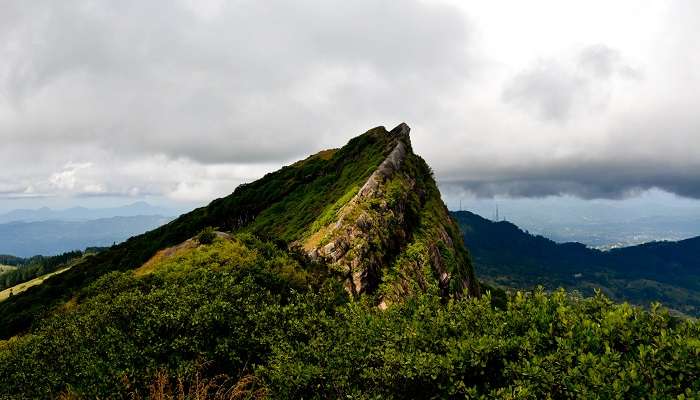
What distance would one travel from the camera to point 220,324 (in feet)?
74.2

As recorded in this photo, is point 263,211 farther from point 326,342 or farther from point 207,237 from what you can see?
point 326,342

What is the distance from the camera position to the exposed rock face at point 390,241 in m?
42.6

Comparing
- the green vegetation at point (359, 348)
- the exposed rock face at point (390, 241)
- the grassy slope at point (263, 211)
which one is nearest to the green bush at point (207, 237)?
the exposed rock face at point (390, 241)

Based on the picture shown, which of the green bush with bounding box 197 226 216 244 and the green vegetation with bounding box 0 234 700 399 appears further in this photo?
the green bush with bounding box 197 226 216 244

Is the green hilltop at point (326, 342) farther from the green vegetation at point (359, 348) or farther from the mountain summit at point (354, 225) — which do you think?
the mountain summit at point (354, 225)

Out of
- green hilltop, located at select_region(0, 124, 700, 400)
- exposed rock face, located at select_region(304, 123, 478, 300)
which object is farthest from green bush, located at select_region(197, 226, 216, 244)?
exposed rock face, located at select_region(304, 123, 478, 300)

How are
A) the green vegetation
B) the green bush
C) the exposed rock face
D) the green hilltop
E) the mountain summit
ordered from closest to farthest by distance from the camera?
the green vegetation → the green hilltop → the exposed rock face → the green bush → the mountain summit

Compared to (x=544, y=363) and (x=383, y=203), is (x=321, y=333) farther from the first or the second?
(x=383, y=203)

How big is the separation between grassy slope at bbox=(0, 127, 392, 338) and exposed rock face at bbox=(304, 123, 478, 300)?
9.80 metres

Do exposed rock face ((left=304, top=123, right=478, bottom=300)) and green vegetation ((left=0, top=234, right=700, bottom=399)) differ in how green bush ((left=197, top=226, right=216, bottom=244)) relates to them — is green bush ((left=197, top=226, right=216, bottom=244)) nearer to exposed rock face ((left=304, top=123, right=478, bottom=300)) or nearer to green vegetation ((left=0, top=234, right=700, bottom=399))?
exposed rock face ((left=304, top=123, right=478, bottom=300))

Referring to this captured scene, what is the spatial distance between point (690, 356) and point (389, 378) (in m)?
9.05

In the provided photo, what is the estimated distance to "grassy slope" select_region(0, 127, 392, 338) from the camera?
229 ft

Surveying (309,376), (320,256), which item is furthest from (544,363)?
(320,256)

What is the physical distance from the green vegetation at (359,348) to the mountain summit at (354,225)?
3.91 meters
